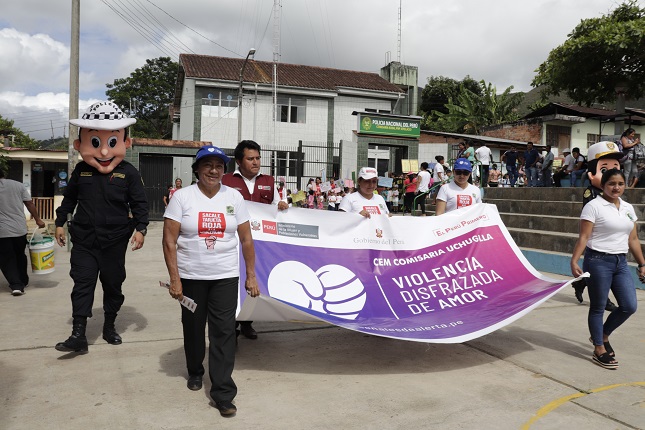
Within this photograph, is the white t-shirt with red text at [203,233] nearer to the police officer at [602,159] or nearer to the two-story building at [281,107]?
the police officer at [602,159]

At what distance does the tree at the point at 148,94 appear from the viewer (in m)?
52.1

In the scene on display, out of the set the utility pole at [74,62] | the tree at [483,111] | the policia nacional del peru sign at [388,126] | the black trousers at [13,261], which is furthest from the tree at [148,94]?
the black trousers at [13,261]

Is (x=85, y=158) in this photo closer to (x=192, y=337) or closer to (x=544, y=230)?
(x=192, y=337)

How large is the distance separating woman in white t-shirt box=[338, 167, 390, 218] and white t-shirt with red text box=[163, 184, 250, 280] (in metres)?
2.20

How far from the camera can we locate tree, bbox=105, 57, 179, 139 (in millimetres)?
52094

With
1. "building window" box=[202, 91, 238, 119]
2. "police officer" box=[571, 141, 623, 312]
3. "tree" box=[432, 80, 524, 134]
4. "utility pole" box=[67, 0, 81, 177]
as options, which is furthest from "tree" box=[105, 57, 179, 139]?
"police officer" box=[571, 141, 623, 312]

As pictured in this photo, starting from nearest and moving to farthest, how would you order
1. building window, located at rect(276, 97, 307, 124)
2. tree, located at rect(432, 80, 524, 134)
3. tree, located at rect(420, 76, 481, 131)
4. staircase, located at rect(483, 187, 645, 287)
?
staircase, located at rect(483, 187, 645, 287) → building window, located at rect(276, 97, 307, 124) → tree, located at rect(432, 80, 524, 134) → tree, located at rect(420, 76, 481, 131)

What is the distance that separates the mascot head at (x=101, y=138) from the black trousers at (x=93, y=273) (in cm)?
72

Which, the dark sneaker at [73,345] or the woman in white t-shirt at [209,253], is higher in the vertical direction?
the woman in white t-shirt at [209,253]

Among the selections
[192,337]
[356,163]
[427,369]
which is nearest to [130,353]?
[192,337]

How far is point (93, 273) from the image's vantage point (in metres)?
4.76

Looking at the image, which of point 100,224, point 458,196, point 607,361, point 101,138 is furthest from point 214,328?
point 458,196

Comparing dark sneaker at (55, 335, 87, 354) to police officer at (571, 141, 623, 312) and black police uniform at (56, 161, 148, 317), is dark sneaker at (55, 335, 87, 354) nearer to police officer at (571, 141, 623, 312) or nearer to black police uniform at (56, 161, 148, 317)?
black police uniform at (56, 161, 148, 317)

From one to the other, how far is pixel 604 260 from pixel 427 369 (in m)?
1.80
